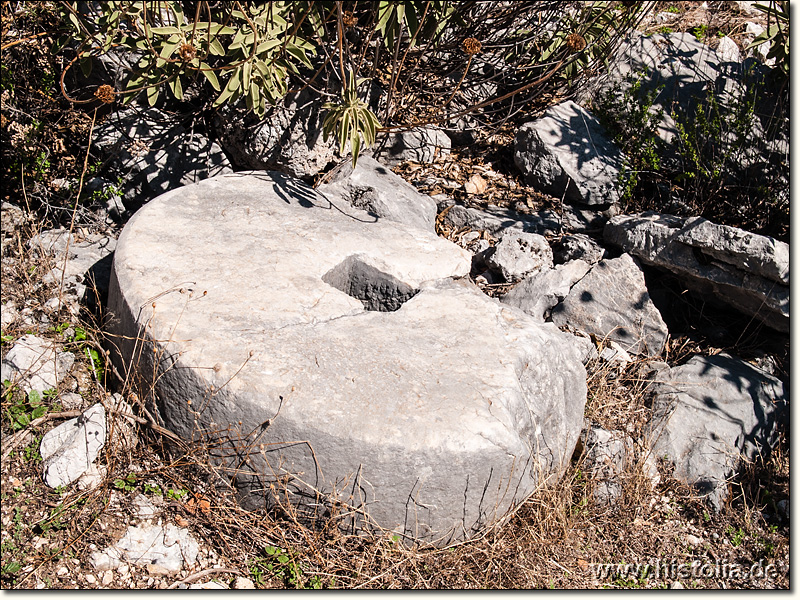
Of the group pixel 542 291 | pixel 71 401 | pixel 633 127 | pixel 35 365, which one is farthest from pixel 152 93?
pixel 633 127

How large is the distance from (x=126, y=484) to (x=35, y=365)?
710mm

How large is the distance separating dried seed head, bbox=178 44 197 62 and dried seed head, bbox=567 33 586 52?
199 cm

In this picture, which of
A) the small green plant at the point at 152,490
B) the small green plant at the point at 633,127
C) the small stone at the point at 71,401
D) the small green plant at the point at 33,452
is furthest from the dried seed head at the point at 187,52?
the small green plant at the point at 633,127

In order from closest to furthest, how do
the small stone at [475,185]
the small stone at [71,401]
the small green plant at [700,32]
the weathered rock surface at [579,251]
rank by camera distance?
the small stone at [71,401]
the weathered rock surface at [579,251]
the small stone at [475,185]
the small green plant at [700,32]

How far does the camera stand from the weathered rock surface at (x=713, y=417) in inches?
123

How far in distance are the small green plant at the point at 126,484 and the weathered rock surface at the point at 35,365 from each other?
0.54 m

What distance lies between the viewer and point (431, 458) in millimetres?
2254

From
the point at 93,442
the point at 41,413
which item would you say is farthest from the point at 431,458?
the point at 41,413

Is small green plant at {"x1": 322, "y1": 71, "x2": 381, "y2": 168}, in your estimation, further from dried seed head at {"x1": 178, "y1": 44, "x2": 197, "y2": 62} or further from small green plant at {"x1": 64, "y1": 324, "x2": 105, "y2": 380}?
small green plant at {"x1": 64, "y1": 324, "x2": 105, "y2": 380}

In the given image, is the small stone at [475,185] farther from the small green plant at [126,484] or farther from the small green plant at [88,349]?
the small green plant at [126,484]

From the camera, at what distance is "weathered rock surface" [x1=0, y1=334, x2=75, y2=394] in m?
2.76

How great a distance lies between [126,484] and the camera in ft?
8.32

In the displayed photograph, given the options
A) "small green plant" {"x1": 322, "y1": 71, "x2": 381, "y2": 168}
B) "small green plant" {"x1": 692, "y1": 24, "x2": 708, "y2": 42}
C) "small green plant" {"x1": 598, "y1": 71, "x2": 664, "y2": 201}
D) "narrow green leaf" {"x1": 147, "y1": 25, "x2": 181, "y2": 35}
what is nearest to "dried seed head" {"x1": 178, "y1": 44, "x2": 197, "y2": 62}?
"narrow green leaf" {"x1": 147, "y1": 25, "x2": 181, "y2": 35}

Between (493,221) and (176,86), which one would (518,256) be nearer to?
(493,221)
